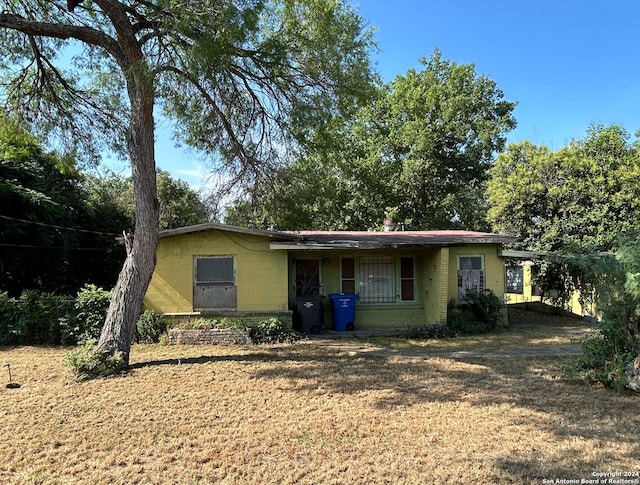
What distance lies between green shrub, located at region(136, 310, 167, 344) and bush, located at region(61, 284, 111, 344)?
835 millimetres

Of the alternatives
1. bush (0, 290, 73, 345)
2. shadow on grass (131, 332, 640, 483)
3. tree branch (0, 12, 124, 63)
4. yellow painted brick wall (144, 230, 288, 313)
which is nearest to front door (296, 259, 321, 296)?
yellow painted brick wall (144, 230, 288, 313)

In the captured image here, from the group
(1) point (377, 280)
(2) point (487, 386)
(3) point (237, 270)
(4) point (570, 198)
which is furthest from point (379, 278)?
(4) point (570, 198)

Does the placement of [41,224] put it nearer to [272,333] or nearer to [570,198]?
[272,333]

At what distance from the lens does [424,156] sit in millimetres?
24281

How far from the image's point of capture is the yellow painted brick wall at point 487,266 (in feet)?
44.3

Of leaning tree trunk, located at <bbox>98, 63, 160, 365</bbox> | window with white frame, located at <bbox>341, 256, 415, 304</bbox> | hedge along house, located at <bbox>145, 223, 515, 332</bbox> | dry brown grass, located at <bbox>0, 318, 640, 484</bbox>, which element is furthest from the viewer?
window with white frame, located at <bbox>341, 256, 415, 304</bbox>

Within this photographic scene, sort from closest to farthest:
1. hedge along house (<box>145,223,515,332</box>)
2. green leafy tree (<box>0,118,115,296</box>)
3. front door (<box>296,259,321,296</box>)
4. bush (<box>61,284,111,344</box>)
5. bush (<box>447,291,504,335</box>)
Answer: bush (<box>61,284,111,344</box>) → hedge along house (<box>145,223,515,332</box>) → bush (<box>447,291,504,335</box>) → green leafy tree (<box>0,118,115,296</box>) → front door (<box>296,259,321,296</box>)

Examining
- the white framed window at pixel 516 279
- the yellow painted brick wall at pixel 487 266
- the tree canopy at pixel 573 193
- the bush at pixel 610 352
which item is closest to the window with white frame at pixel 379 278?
the yellow painted brick wall at pixel 487 266

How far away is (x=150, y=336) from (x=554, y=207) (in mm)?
15689

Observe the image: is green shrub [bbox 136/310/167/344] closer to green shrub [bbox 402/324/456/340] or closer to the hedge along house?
the hedge along house

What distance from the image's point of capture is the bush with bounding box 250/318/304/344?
10.9 metres

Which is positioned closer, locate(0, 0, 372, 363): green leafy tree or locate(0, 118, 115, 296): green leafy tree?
locate(0, 0, 372, 363): green leafy tree

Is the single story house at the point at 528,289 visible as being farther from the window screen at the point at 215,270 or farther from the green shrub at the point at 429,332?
the window screen at the point at 215,270

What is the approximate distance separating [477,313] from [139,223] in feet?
30.7
